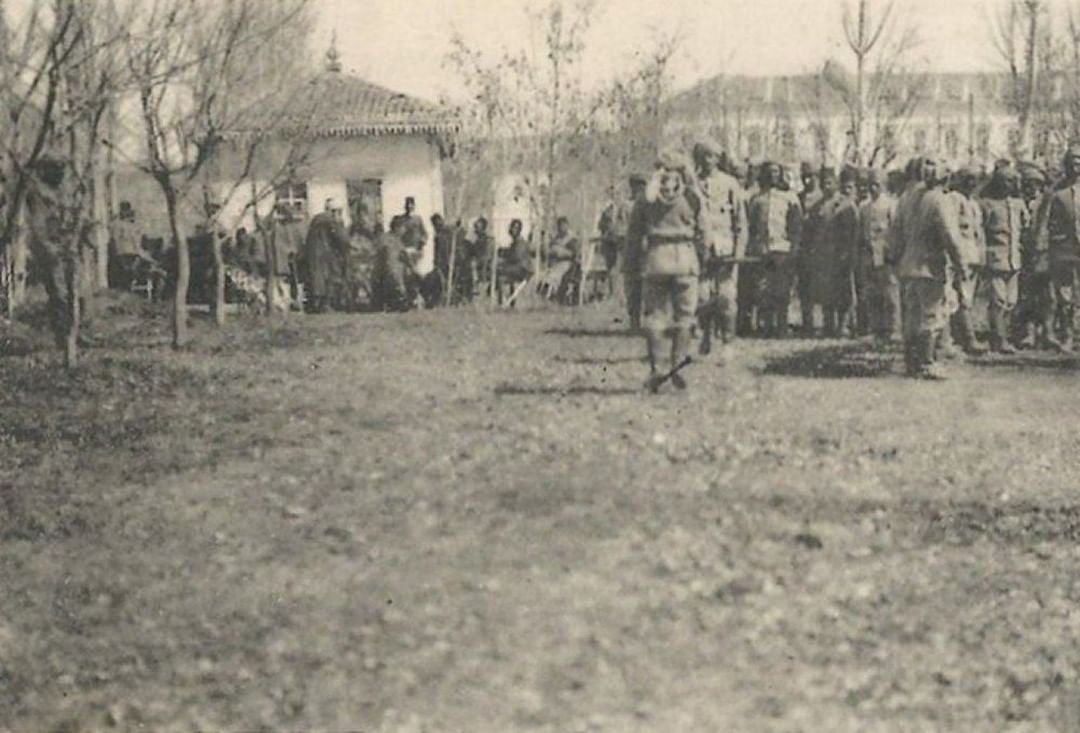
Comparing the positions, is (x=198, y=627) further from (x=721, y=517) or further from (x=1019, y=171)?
(x=1019, y=171)

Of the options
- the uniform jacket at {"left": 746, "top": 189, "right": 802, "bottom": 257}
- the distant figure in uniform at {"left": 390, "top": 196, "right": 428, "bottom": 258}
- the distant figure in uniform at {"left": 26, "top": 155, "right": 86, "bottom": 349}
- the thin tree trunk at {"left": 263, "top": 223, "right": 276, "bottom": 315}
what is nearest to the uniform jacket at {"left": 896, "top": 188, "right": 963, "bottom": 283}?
the uniform jacket at {"left": 746, "top": 189, "right": 802, "bottom": 257}

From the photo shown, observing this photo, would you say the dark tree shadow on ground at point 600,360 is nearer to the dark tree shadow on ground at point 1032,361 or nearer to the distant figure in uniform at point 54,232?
the dark tree shadow on ground at point 1032,361

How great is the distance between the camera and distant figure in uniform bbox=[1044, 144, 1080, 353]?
15070mm

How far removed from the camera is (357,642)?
613cm

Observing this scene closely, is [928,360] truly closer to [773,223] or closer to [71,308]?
[773,223]

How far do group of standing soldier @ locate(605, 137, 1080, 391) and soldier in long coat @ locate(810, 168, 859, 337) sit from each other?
2 cm

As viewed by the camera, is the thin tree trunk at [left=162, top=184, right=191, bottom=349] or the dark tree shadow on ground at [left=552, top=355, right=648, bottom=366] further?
the thin tree trunk at [left=162, top=184, right=191, bottom=349]

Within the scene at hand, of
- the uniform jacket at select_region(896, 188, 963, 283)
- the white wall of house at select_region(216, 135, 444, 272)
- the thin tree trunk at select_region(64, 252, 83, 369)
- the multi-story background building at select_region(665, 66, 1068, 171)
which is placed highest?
→ the multi-story background building at select_region(665, 66, 1068, 171)

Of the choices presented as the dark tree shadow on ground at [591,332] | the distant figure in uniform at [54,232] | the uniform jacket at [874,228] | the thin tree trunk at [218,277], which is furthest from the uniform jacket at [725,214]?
the thin tree trunk at [218,277]

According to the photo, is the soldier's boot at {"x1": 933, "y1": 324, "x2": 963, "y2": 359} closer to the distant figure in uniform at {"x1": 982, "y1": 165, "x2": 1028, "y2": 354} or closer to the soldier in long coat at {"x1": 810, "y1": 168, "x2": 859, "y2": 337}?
the distant figure in uniform at {"x1": 982, "y1": 165, "x2": 1028, "y2": 354}

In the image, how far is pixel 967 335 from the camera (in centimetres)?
1611

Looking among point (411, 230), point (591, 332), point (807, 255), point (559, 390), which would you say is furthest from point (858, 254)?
point (411, 230)

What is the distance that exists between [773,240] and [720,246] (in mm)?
1942

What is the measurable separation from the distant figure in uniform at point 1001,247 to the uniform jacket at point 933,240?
2.73 m
